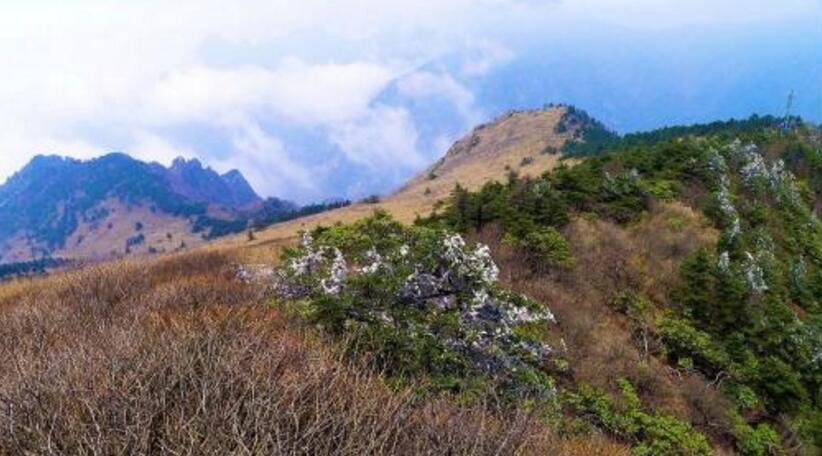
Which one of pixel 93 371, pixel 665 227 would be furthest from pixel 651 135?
pixel 93 371

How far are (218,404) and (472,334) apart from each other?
10095 millimetres

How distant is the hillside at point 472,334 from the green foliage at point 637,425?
3.2 inches

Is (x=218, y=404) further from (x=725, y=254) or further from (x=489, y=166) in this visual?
(x=489, y=166)

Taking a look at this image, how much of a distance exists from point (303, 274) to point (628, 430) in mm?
11924

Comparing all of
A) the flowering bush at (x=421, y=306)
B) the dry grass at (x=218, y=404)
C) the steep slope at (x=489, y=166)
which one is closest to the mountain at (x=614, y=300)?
the flowering bush at (x=421, y=306)

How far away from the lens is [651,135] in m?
123

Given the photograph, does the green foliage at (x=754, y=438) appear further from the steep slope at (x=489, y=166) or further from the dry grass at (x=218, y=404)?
the steep slope at (x=489, y=166)

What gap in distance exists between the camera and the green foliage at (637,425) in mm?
24234

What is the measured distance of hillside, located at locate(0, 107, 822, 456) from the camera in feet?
38.4

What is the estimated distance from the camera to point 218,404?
11.4 m

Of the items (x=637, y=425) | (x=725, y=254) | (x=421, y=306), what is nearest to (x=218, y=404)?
(x=421, y=306)

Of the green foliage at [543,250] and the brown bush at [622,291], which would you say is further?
the green foliage at [543,250]

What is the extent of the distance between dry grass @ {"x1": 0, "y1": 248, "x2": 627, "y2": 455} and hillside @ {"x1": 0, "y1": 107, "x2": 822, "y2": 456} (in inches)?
2.4

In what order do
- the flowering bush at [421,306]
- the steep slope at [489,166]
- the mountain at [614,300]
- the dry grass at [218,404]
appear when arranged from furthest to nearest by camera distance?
the steep slope at [489,166] < the mountain at [614,300] < the flowering bush at [421,306] < the dry grass at [218,404]
